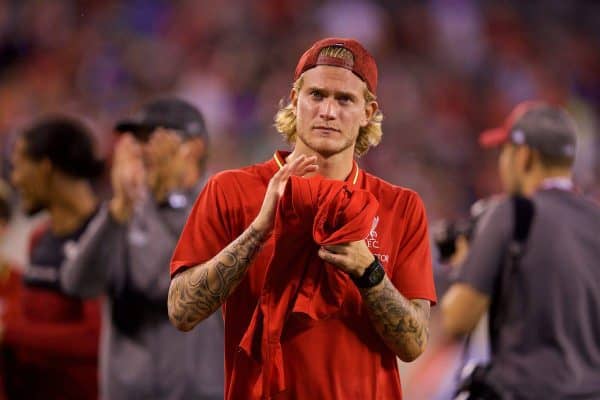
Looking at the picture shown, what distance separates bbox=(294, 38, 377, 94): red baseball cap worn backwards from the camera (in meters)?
3.35

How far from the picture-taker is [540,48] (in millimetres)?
13281

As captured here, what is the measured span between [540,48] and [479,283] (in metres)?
9.13

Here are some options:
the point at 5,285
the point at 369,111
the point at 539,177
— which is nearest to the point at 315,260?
the point at 369,111

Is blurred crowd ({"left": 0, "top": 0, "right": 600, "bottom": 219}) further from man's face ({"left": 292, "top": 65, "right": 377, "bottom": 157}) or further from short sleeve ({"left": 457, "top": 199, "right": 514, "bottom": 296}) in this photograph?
man's face ({"left": 292, "top": 65, "right": 377, "bottom": 157})

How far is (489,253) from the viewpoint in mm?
4641

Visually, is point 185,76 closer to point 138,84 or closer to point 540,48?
point 138,84

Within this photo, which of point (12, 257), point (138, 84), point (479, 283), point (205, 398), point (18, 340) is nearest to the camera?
point (479, 283)

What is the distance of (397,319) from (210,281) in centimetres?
53

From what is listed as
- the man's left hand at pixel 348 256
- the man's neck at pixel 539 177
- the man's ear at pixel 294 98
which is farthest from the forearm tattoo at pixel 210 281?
the man's neck at pixel 539 177

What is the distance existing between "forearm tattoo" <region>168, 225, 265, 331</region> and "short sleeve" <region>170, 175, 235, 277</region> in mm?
46

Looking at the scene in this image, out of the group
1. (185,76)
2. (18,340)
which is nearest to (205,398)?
(18,340)

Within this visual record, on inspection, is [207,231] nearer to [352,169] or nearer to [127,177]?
[352,169]

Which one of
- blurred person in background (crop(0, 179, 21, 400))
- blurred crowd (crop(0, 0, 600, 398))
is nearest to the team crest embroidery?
blurred person in background (crop(0, 179, 21, 400))

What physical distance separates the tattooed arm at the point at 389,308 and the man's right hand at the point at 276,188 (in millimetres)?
169
